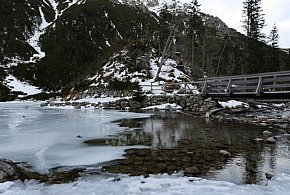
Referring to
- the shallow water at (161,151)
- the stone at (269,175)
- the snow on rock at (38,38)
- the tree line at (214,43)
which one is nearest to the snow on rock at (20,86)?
the snow on rock at (38,38)

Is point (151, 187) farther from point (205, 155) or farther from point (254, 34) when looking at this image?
point (254, 34)

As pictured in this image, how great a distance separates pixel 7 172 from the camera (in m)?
7.41

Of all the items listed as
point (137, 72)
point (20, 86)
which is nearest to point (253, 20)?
point (137, 72)

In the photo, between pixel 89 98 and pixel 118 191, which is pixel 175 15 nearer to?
pixel 89 98

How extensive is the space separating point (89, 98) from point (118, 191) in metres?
35.5

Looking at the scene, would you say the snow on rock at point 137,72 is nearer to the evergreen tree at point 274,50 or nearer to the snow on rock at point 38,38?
the evergreen tree at point 274,50

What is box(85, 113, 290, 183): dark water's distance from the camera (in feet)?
26.2

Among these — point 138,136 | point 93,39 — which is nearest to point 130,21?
point 93,39

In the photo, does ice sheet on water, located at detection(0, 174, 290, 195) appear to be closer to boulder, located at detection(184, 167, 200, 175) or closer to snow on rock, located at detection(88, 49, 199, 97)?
boulder, located at detection(184, 167, 200, 175)

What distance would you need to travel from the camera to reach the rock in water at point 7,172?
7.22 meters

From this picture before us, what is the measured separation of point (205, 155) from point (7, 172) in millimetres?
5915

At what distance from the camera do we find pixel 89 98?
4125 cm

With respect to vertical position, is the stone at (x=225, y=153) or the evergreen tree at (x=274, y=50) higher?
the evergreen tree at (x=274, y=50)

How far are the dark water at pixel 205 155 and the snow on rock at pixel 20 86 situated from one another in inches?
3685
